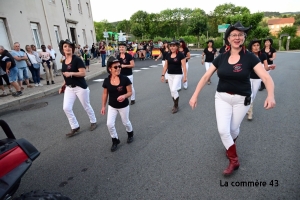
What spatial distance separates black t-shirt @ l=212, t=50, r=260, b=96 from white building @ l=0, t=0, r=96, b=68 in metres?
12.6

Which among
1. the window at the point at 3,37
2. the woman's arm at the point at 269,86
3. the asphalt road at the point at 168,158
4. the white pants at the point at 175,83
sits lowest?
the asphalt road at the point at 168,158

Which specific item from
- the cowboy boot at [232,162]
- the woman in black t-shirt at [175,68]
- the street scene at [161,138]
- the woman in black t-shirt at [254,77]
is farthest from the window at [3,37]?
the cowboy boot at [232,162]

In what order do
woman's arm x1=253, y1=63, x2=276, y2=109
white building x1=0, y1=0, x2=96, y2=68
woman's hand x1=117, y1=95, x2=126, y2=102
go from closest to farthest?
1. woman's arm x1=253, y1=63, x2=276, y2=109
2. woman's hand x1=117, y1=95, x2=126, y2=102
3. white building x1=0, y1=0, x2=96, y2=68

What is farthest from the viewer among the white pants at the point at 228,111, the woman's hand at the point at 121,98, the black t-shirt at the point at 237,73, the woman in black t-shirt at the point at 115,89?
the woman in black t-shirt at the point at 115,89

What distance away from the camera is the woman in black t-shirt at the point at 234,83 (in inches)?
103

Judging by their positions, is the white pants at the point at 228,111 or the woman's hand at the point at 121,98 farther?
the woman's hand at the point at 121,98

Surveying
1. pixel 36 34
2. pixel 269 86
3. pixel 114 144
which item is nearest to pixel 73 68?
pixel 114 144

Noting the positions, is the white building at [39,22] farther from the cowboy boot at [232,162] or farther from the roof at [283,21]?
the roof at [283,21]

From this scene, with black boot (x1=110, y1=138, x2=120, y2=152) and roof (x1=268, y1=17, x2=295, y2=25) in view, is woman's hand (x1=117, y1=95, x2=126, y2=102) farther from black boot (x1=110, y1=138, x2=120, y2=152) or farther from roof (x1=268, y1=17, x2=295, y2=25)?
roof (x1=268, y1=17, x2=295, y2=25)

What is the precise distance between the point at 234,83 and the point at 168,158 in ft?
5.23

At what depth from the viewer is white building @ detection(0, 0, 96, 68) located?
11718mm

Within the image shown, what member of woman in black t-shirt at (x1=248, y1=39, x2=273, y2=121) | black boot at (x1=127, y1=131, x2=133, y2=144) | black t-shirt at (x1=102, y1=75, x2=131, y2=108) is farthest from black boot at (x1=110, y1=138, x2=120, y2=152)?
woman in black t-shirt at (x1=248, y1=39, x2=273, y2=121)

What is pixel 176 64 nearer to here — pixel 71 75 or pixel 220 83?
pixel 71 75

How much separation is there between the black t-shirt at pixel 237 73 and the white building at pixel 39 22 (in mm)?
12614
